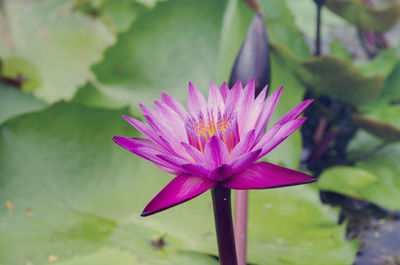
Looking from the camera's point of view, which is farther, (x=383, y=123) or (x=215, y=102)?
(x=383, y=123)

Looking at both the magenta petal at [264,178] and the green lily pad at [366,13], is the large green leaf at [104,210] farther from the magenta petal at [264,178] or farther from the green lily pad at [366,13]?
the green lily pad at [366,13]

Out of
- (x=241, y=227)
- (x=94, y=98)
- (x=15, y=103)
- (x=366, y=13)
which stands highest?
(x=366, y=13)

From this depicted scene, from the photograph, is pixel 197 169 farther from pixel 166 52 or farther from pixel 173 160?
pixel 166 52

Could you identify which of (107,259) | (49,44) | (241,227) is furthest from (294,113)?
(49,44)

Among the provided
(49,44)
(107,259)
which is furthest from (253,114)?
(49,44)

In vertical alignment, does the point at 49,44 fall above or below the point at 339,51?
below

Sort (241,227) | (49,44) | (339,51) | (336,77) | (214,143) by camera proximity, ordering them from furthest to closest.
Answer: (49,44), (339,51), (336,77), (241,227), (214,143)

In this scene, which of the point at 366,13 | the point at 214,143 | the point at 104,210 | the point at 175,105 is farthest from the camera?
the point at 366,13

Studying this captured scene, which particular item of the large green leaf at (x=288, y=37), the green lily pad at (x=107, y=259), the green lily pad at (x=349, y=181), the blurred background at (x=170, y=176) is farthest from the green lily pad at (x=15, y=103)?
the green lily pad at (x=349, y=181)
